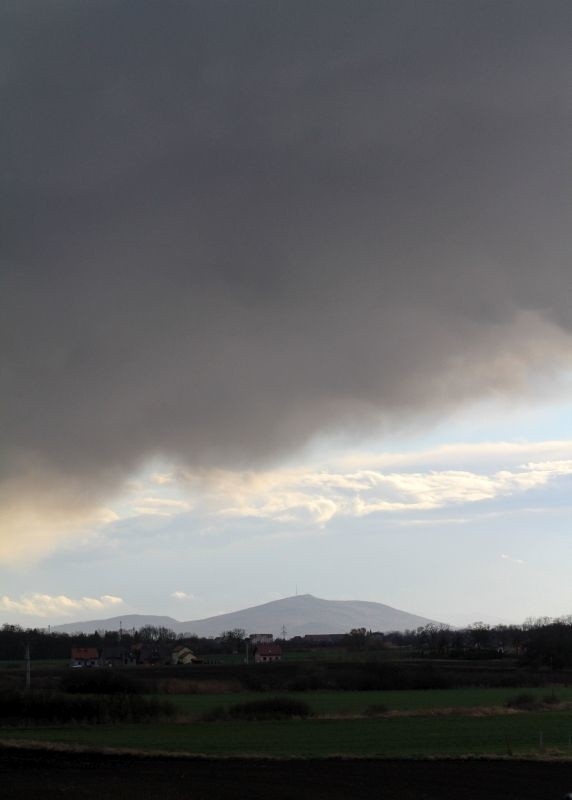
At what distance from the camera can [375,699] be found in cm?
9269

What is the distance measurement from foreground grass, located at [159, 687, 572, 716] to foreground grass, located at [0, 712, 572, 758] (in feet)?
33.9

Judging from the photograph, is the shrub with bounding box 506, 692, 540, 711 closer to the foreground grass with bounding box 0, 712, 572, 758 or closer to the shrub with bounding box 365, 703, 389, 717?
the foreground grass with bounding box 0, 712, 572, 758

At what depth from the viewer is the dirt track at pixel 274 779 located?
97.3ft

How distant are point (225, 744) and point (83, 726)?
74.2 ft

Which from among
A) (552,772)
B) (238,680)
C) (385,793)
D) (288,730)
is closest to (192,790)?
(385,793)

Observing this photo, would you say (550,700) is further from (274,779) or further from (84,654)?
→ (84,654)

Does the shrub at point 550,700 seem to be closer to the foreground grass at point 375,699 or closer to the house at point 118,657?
the foreground grass at point 375,699

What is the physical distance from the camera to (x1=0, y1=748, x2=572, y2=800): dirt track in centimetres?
2967

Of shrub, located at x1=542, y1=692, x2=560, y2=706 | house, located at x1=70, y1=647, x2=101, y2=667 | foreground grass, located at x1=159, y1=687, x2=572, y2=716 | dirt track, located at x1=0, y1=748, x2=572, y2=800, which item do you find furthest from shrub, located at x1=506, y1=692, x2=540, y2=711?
house, located at x1=70, y1=647, x2=101, y2=667

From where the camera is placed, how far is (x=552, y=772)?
35.7 metres

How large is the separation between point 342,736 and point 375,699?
3940cm

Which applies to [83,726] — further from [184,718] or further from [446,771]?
[446,771]

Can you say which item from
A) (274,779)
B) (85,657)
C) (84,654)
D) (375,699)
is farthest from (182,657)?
(274,779)

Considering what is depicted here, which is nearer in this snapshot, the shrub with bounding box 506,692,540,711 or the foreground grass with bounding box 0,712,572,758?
the foreground grass with bounding box 0,712,572,758
